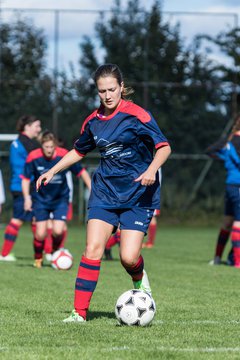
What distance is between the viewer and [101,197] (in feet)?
21.2

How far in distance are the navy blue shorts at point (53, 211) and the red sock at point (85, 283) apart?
5.15m

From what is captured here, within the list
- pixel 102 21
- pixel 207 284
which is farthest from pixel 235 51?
pixel 207 284

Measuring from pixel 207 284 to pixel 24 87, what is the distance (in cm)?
1709

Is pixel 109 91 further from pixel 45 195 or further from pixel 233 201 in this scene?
pixel 233 201

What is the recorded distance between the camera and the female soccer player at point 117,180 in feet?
20.8

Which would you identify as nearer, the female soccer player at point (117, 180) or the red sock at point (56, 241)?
the female soccer player at point (117, 180)

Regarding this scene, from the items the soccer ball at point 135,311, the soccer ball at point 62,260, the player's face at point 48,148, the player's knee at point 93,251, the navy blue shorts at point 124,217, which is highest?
the navy blue shorts at point 124,217

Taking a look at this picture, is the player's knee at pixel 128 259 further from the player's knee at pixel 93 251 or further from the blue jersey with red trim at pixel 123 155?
the blue jersey with red trim at pixel 123 155

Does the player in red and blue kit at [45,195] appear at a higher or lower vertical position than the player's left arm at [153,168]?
lower

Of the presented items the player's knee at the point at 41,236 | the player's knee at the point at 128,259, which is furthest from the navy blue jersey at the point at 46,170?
the player's knee at the point at 128,259

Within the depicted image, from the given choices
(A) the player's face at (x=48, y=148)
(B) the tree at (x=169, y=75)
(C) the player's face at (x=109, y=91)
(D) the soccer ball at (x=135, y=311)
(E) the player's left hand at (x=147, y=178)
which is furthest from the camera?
(B) the tree at (x=169, y=75)

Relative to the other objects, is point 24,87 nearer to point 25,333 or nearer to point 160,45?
point 160,45

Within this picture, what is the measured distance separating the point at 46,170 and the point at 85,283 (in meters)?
5.10

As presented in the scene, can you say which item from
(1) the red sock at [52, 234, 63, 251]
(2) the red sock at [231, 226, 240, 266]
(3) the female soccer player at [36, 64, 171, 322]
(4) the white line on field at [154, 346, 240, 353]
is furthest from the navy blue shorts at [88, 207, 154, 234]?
(2) the red sock at [231, 226, 240, 266]
